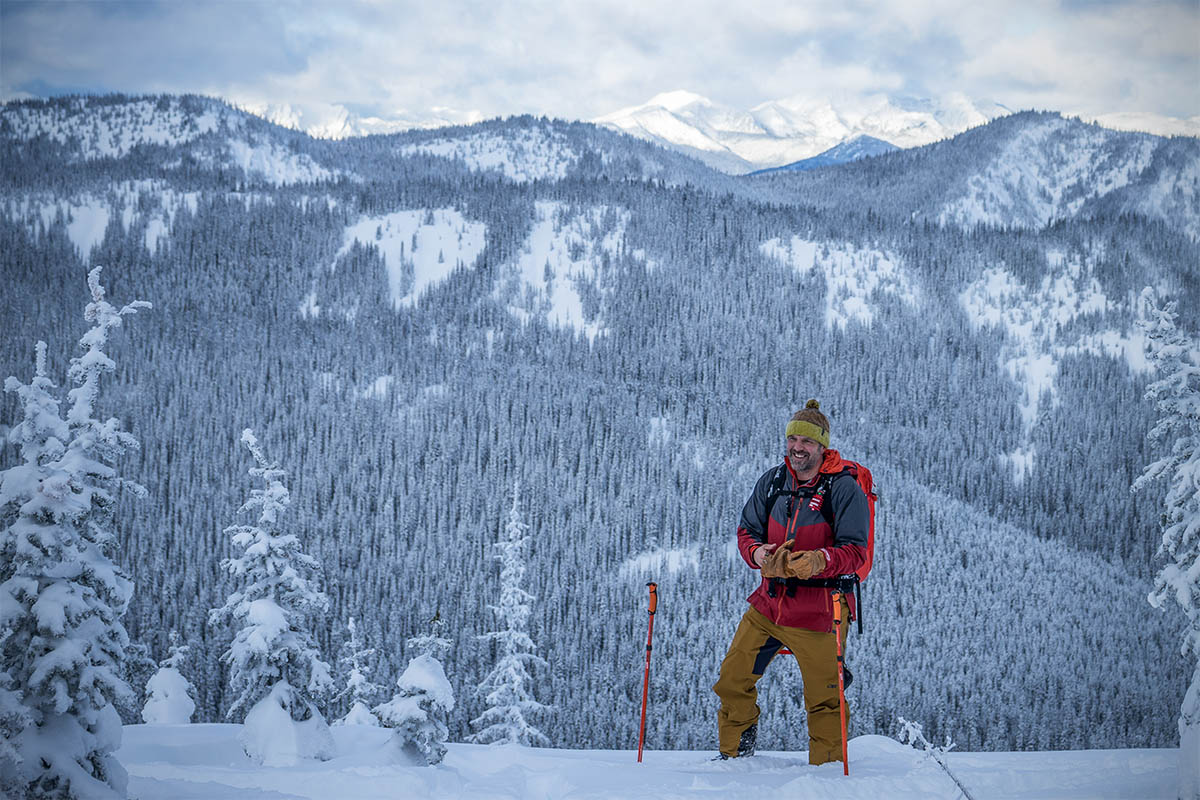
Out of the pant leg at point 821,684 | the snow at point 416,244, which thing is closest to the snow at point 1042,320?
the snow at point 416,244

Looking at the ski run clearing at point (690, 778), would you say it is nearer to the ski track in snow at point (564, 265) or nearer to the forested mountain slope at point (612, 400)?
the forested mountain slope at point (612, 400)

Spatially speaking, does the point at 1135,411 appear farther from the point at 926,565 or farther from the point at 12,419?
the point at 12,419

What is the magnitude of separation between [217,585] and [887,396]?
106 meters

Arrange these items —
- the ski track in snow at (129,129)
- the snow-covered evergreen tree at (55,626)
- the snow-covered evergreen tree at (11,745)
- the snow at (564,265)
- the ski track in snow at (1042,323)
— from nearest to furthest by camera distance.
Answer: the snow-covered evergreen tree at (11,745)
the snow-covered evergreen tree at (55,626)
the ski track in snow at (1042,323)
the snow at (564,265)
the ski track in snow at (129,129)

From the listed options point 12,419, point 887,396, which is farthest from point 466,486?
point 887,396

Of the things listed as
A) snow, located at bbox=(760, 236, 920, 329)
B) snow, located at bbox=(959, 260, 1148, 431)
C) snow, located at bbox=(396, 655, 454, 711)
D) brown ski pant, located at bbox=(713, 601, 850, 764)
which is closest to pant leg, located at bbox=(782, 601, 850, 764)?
brown ski pant, located at bbox=(713, 601, 850, 764)

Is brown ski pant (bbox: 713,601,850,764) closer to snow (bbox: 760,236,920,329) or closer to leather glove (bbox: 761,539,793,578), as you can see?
leather glove (bbox: 761,539,793,578)

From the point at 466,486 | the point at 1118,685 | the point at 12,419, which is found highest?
the point at 12,419

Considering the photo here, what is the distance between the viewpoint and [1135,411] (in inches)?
4449

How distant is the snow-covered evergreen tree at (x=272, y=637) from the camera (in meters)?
13.3

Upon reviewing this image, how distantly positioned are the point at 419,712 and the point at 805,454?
8.75 meters

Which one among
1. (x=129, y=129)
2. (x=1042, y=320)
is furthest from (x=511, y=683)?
(x=129, y=129)

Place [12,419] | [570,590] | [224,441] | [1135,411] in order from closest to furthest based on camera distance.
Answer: [570,590] < [12,419] < [224,441] < [1135,411]

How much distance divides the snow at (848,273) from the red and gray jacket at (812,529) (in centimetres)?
13945
